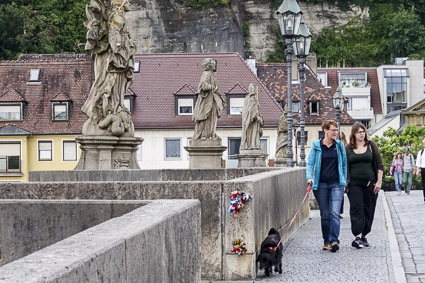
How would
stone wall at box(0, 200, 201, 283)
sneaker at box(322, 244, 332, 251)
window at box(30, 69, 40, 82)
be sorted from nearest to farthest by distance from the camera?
stone wall at box(0, 200, 201, 283) → sneaker at box(322, 244, 332, 251) → window at box(30, 69, 40, 82)

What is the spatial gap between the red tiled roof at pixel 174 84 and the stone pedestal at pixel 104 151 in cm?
4403

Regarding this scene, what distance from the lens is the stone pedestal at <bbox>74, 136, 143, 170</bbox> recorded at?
54.3ft

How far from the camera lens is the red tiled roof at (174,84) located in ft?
203

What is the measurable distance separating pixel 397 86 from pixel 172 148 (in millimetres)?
46682

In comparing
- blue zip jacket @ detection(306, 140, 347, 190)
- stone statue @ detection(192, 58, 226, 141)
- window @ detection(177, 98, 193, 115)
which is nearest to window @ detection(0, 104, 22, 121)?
window @ detection(177, 98, 193, 115)

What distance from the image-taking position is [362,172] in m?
13.6

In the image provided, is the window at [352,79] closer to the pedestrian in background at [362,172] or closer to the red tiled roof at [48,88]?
the red tiled roof at [48,88]

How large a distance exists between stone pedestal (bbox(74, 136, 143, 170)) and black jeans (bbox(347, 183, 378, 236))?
474 cm

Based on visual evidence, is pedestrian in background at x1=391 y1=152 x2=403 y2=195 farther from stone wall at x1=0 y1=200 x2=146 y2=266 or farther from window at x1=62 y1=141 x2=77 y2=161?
stone wall at x1=0 y1=200 x2=146 y2=266

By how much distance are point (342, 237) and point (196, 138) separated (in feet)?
27.3

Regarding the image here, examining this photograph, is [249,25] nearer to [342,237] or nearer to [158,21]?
[158,21]

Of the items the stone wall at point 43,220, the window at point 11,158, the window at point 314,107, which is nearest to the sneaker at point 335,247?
the stone wall at point 43,220

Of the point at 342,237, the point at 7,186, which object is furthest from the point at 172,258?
the point at 342,237

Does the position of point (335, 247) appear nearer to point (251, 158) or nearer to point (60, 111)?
point (251, 158)
